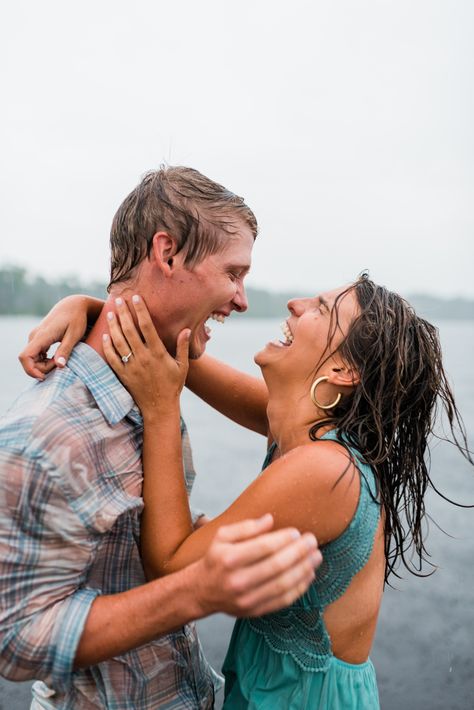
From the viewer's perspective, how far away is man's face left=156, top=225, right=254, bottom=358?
5.84 feet

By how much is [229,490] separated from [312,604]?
354cm

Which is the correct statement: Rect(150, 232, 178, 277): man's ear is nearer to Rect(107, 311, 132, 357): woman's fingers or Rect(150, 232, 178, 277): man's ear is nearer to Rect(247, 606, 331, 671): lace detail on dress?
Rect(107, 311, 132, 357): woman's fingers

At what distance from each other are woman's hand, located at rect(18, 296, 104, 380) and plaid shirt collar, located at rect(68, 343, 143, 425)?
4 cm

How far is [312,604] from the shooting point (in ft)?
5.33

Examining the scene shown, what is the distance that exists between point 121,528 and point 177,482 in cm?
19

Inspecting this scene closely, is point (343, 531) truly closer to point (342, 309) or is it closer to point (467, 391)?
point (342, 309)

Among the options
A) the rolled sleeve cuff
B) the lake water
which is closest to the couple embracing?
the rolled sleeve cuff

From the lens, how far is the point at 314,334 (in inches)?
75.0

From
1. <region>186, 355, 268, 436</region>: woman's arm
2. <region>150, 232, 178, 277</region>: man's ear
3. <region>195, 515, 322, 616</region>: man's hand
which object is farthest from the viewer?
<region>186, 355, 268, 436</region>: woman's arm

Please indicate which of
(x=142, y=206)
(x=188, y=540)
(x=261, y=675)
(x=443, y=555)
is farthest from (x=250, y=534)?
(x=443, y=555)

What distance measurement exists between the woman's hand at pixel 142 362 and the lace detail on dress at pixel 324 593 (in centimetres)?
50

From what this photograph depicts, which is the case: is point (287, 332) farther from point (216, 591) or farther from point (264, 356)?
point (216, 591)

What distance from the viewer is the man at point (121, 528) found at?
3.76 feet

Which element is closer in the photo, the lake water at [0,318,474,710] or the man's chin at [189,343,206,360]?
the man's chin at [189,343,206,360]
